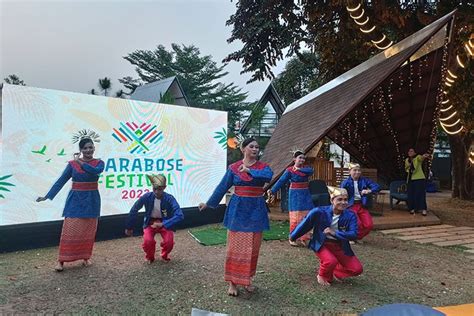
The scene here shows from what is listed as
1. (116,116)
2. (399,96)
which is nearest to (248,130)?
(399,96)

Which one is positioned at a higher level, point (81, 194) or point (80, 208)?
point (81, 194)

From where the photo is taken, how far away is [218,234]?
6.42 meters

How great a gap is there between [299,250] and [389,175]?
21.0 feet

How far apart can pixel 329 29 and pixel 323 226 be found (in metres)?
7.79

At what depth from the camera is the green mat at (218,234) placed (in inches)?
232

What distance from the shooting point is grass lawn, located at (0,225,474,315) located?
3279 millimetres

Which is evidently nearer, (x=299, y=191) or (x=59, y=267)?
(x=59, y=267)

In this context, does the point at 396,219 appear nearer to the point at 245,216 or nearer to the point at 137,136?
the point at 245,216

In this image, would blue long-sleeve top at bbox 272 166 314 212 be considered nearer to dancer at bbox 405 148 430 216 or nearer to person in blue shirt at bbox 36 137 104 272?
person in blue shirt at bbox 36 137 104 272

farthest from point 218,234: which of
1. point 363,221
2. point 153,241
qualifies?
point 363,221

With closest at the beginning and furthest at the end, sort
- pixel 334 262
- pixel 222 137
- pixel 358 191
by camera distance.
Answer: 1. pixel 334 262
2. pixel 358 191
3. pixel 222 137

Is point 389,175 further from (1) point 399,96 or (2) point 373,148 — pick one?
(1) point 399,96

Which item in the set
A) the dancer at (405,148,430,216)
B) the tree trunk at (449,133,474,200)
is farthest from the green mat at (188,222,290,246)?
the tree trunk at (449,133,474,200)

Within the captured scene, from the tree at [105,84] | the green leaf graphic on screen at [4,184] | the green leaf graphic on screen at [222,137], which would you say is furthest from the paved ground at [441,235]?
the tree at [105,84]
